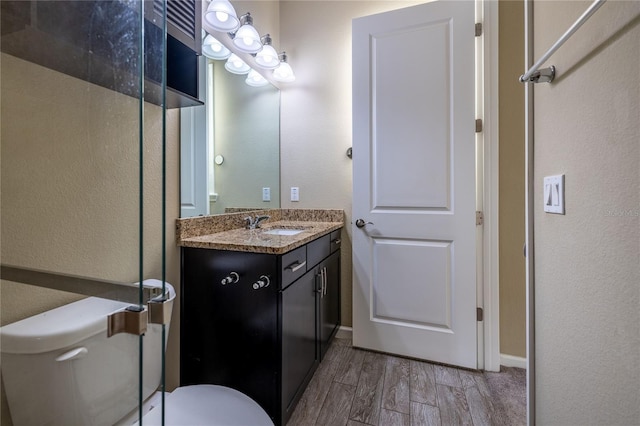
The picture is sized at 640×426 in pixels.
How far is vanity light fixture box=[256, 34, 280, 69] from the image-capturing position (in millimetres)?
1892

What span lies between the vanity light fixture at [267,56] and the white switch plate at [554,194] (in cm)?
179

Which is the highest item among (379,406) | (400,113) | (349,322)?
(400,113)

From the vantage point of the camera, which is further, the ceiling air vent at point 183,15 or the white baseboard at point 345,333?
the white baseboard at point 345,333

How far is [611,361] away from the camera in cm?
58

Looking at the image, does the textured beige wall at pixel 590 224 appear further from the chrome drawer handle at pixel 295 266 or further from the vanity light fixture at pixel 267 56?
the vanity light fixture at pixel 267 56

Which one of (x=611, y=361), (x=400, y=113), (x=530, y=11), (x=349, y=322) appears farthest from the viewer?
(x=349, y=322)

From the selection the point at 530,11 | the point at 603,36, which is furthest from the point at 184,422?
the point at 530,11

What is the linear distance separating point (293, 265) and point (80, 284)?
2.45ft

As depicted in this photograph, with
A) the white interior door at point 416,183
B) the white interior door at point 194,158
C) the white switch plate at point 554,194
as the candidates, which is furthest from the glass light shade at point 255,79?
the white switch plate at point 554,194

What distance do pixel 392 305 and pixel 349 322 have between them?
0.43 m

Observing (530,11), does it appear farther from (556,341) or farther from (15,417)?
(15,417)

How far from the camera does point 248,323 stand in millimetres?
1206

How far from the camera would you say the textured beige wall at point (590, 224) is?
1.75 feet

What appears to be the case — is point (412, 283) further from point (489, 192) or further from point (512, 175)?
point (512, 175)
